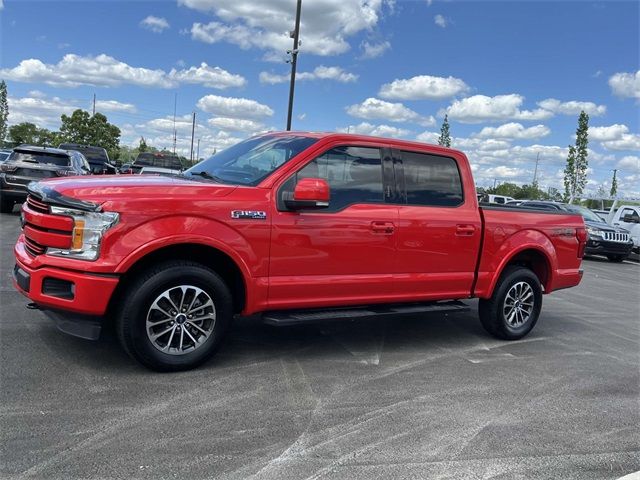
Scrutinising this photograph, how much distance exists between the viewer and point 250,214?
14.6ft

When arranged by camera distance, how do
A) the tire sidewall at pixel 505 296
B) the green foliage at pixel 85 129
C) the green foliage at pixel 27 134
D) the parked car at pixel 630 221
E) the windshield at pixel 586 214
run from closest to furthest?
the tire sidewall at pixel 505 296 → the windshield at pixel 586 214 → the parked car at pixel 630 221 → the green foliage at pixel 85 129 → the green foliage at pixel 27 134

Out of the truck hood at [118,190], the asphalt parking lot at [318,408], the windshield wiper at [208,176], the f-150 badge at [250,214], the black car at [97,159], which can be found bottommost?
the asphalt parking lot at [318,408]

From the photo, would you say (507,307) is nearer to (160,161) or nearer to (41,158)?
(41,158)

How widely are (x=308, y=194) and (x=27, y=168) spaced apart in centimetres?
1177

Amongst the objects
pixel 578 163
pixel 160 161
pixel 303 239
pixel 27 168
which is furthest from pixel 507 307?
pixel 578 163

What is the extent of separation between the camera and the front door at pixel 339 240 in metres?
4.66

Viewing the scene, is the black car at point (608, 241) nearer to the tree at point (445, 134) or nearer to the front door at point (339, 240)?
the front door at point (339, 240)

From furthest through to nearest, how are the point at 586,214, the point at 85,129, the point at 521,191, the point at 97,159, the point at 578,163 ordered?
1. the point at 521,191
2. the point at 85,129
3. the point at 578,163
4. the point at 97,159
5. the point at 586,214

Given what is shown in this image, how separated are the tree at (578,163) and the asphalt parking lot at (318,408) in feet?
146

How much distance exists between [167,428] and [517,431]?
2340 mm

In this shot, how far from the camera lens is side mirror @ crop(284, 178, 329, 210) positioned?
4.44 metres

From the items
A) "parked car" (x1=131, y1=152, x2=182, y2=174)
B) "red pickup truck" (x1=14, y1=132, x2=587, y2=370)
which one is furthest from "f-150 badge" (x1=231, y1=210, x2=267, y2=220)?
"parked car" (x1=131, y1=152, x2=182, y2=174)

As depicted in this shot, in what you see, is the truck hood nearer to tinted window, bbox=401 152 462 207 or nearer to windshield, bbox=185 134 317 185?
windshield, bbox=185 134 317 185

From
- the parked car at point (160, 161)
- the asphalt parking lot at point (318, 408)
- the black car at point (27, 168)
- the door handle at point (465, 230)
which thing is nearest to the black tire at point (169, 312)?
the asphalt parking lot at point (318, 408)
